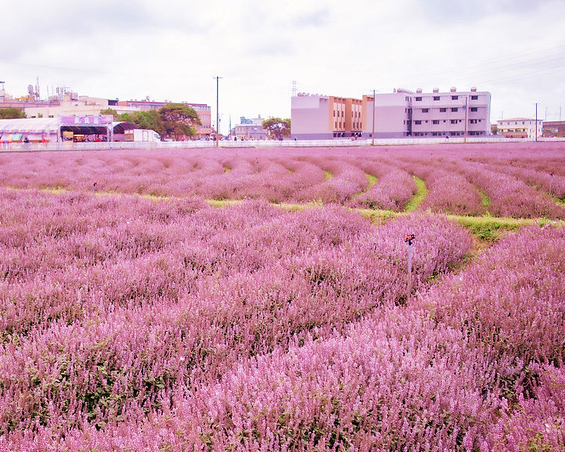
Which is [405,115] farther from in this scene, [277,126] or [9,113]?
[9,113]

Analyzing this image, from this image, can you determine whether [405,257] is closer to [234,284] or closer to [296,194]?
[234,284]

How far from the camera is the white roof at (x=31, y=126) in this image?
53.3m

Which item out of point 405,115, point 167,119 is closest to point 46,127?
point 167,119

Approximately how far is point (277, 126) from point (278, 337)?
99795mm

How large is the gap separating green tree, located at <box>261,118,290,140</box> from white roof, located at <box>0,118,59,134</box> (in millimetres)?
51359

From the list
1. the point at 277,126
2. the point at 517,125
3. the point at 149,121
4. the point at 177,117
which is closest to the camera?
the point at 149,121

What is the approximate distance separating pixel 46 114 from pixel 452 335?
104m

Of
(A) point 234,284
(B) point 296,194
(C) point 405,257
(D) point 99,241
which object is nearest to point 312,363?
(A) point 234,284

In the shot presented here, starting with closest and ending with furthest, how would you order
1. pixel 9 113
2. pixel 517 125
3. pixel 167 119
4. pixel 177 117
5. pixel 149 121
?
pixel 149 121 → pixel 177 117 → pixel 167 119 → pixel 9 113 → pixel 517 125

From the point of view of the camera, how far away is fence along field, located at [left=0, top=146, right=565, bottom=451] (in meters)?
2.09

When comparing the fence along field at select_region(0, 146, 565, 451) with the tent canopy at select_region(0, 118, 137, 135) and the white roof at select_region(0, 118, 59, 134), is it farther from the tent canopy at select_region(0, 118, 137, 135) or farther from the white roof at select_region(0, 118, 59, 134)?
the tent canopy at select_region(0, 118, 137, 135)

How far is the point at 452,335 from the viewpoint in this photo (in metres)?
2.90

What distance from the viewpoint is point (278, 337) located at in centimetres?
332

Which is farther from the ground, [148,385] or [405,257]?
[405,257]
